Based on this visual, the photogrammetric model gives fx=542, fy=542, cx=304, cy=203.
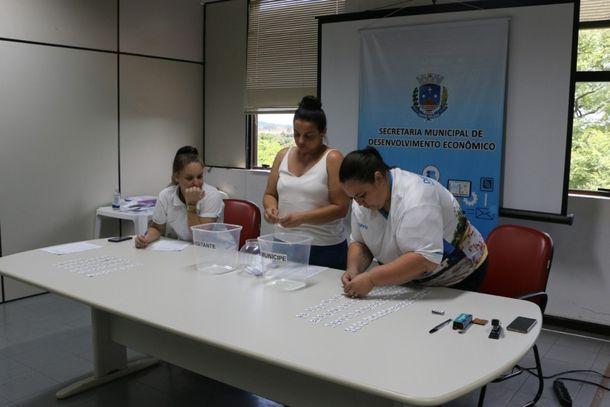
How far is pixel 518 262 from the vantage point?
2.56 meters

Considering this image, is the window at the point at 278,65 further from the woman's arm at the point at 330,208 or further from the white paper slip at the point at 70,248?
the white paper slip at the point at 70,248

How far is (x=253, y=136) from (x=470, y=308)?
3787mm

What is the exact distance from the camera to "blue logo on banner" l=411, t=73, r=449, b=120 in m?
3.79

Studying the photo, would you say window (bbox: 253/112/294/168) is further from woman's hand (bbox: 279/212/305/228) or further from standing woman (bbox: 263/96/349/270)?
woman's hand (bbox: 279/212/305/228)

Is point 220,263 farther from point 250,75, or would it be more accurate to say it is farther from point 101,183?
point 250,75

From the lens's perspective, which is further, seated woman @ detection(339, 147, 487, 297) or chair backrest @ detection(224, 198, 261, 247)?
chair backrest @ detection(224, 198, 261, 247)

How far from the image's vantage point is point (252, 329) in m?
1.74

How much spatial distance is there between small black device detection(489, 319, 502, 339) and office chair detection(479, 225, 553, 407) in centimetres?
73

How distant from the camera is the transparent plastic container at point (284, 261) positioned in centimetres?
224

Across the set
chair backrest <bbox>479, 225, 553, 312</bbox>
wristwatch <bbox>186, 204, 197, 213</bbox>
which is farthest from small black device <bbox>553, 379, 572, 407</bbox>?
wristwatch <bbox>186, 204, 197, 213</bbox>

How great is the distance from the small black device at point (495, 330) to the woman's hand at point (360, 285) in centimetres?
45

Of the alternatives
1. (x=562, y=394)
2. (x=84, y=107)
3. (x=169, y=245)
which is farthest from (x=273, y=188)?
(x=84, y=107)

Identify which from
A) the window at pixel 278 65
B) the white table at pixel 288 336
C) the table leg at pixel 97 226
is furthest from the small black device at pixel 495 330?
the table leg at pixel 97 226

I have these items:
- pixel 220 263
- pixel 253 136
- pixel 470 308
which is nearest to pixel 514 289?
pixel 470 308
